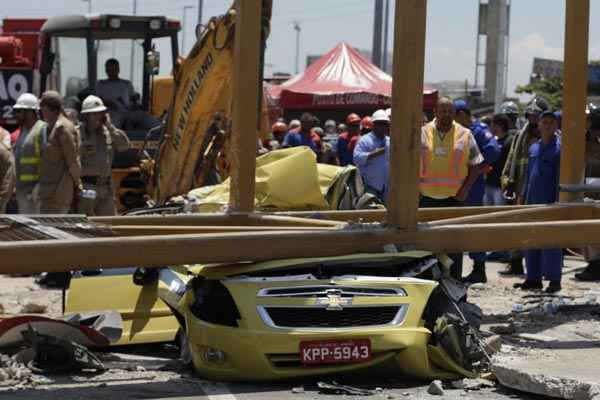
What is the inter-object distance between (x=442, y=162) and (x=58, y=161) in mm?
4026

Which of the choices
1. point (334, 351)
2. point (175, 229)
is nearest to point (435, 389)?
point (334, 351)

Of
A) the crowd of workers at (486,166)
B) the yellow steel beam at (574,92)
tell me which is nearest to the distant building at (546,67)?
the crowd of workers at (486,166)

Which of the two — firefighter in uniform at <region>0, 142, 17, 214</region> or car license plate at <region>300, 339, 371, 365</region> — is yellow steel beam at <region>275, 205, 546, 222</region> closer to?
car license plate at <region>300, 339, 371, 365</region>

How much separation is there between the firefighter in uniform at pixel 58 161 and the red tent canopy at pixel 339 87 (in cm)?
1995

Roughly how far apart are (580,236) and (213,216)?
2833 millimetres

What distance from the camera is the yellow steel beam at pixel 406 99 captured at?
879 cm

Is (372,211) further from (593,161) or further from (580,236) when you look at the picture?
(593,161)

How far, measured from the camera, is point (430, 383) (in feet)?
26.4

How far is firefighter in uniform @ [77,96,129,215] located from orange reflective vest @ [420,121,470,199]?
3.70 metres

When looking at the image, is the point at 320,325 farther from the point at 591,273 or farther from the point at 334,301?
the point at 591,273

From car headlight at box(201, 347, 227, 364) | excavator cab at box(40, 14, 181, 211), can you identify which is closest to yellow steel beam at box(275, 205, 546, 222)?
car headlight at box(201, 347, 227, 364)

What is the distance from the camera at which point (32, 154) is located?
13.6m

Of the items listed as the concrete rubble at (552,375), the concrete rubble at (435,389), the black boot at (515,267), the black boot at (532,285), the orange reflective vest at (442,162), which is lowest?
the black boot at (515,267)

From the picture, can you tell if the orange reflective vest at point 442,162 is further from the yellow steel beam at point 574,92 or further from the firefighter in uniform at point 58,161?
the firefighter in uniform at point 58,161
